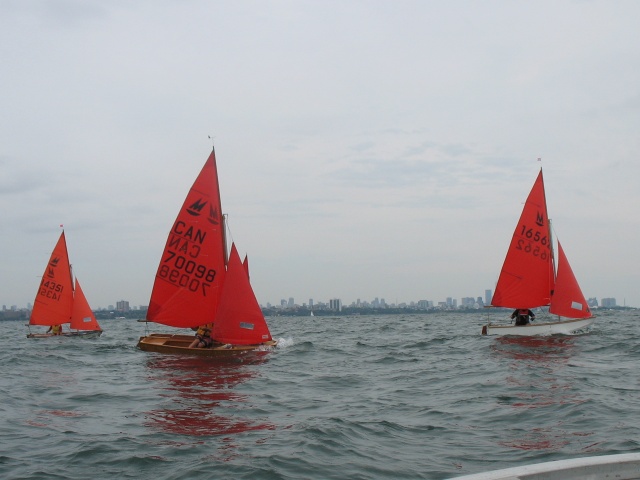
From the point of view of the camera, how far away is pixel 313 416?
451 inches

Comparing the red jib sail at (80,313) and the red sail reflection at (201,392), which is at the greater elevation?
the red jib sail at (80,313)

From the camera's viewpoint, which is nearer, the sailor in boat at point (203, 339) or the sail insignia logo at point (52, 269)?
the sailor in boat at point (203, 339)

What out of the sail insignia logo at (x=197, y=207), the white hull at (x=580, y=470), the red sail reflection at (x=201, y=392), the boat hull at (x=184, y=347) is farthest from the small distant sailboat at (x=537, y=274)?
the white hull at (x=580, y=470)

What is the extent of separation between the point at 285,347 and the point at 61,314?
1704 centimetres

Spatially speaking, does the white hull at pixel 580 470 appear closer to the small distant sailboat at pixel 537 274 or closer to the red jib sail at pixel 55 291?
the small distant sailboat at pixel 537 274

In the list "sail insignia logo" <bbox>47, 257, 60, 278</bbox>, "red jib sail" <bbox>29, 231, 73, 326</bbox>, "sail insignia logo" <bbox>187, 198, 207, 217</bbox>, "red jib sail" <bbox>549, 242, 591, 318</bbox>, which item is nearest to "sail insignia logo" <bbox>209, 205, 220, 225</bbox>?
"sail insignia logo" <bbox>187, 198, 207, 217</bbox>

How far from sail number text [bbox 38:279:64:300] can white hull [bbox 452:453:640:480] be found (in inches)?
1409

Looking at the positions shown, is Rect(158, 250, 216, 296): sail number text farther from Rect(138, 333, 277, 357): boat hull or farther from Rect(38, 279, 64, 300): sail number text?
Rect(38, 279, 64, 300): sail number text

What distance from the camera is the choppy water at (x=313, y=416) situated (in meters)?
8.28

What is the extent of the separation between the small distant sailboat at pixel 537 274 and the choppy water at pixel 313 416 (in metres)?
8.13

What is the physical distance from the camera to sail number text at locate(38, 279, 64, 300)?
3675cm

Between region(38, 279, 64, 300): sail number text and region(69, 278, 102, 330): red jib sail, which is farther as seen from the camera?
region(69, 278, 102, 330): red jib sail

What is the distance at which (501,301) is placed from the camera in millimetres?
29266

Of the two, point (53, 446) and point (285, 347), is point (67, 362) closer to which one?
point (285, 347)
